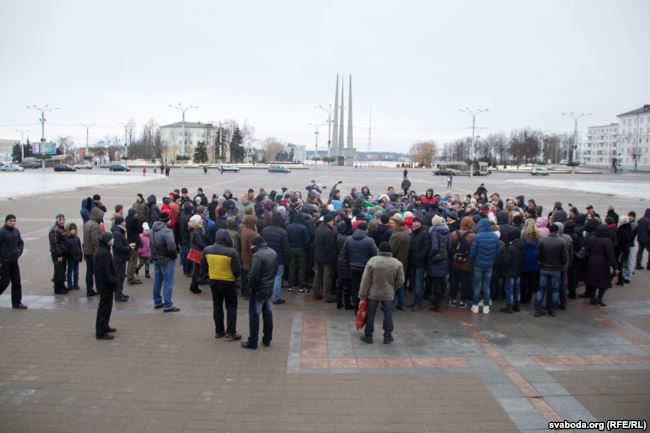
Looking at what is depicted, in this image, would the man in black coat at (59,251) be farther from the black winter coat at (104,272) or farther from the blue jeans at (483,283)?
the blue jeans at (483,283)


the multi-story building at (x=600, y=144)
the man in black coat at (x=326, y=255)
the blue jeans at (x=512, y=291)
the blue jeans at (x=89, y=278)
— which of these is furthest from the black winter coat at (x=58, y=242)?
the multi-story building at (x=600, y=144)

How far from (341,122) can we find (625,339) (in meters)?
115

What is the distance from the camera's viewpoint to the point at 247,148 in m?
142

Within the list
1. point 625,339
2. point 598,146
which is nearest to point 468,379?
point 625,339

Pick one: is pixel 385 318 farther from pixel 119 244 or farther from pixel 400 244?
pixel 119 244

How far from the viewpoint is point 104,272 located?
7547mm

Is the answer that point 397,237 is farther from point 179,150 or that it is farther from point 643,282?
point 179,150

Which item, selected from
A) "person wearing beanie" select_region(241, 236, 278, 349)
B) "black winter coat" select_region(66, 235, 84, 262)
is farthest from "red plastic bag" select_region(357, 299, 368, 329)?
"black winter coat" select_region(66, 235, 84, 262)

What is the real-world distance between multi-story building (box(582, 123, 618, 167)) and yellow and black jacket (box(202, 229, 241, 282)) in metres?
159

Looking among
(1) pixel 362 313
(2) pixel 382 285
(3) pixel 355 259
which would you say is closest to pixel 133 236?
(3) pixel 355 259

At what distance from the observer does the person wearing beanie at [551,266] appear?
8.98 meters

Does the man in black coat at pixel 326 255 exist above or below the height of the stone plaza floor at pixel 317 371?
above

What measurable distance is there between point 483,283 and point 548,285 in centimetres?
126

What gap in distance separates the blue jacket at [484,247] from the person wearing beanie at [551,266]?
89 cm
